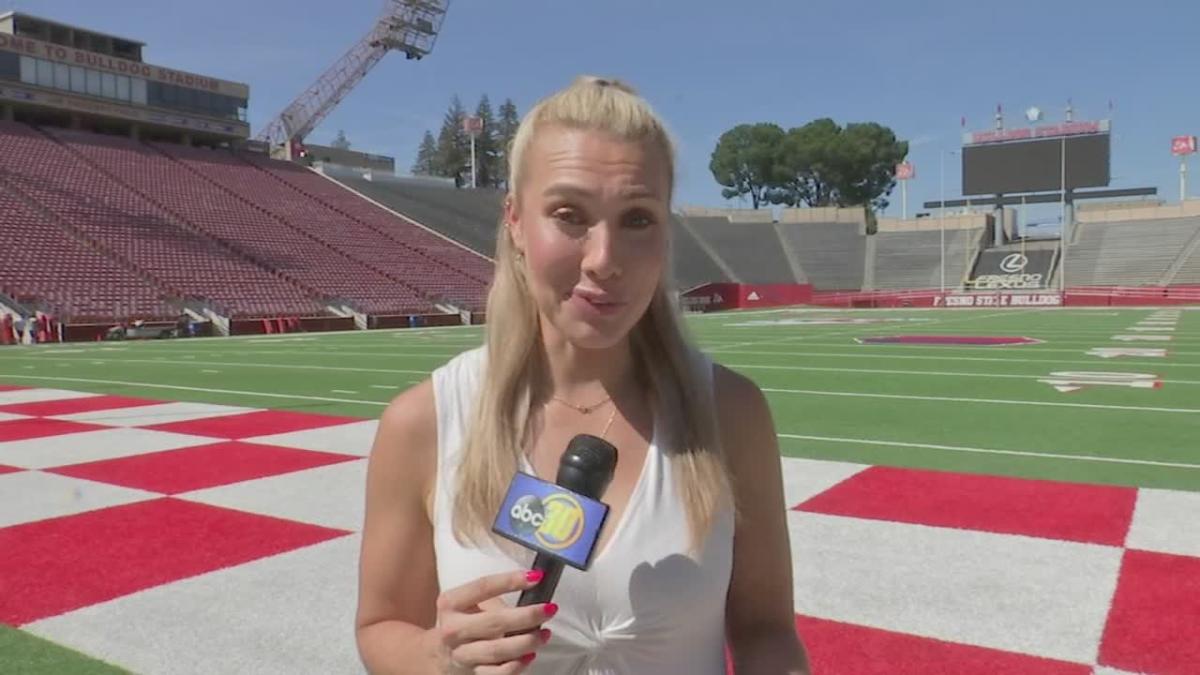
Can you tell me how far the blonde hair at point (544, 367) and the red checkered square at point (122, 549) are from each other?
110 inches

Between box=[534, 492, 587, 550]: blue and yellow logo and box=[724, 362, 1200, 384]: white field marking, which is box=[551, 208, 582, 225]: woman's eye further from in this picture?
box=[724, 362, 1200, 384]: white field marking

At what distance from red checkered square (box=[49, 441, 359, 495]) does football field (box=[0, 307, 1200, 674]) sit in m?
0.03

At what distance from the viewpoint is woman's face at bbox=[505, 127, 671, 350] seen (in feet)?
4.70

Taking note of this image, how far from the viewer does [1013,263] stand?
54000 mm

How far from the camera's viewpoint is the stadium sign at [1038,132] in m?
58.5

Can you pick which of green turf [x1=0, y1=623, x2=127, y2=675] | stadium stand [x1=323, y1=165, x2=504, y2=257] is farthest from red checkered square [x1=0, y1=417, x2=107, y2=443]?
stadium stand [x1=323, y1=165, x2=504, y2=257]

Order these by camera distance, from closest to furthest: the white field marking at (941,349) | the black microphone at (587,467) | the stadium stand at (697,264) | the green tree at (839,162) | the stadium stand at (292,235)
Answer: the black microphone at (587,467) < the white field marking at (941,349) < the stadium stand at (292,235) < the stadium stand at (697,264) < the green tree at (839,162)

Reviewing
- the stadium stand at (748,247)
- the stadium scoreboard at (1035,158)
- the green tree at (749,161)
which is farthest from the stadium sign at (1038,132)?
the green tree at (749,161)

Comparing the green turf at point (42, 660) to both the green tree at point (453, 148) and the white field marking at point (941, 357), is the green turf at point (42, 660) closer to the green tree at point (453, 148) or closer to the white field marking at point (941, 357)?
the white field marking at point (941, 357)

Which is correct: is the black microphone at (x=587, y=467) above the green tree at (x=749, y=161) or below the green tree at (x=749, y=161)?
below

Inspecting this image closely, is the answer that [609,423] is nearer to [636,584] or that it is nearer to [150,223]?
[636,584]

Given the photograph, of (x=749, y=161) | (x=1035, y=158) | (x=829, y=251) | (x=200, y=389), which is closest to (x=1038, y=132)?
(x=1035, y=158)

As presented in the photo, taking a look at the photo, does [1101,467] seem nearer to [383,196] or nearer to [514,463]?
[514,463]

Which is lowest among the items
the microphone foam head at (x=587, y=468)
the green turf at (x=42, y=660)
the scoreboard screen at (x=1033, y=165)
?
the green turf at (x=42, y=660)
